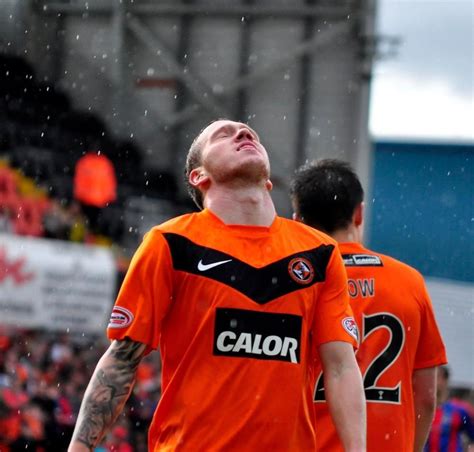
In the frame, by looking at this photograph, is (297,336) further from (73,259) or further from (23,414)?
(73,259)

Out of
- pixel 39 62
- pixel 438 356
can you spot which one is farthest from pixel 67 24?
pixel 438 356

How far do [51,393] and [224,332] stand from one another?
8.30 metres

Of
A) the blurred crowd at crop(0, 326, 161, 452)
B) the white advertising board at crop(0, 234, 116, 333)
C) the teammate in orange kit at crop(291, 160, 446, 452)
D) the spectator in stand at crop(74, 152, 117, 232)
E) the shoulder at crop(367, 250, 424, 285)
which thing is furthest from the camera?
the spectator in stand at crop(74, 152, 117, 232)

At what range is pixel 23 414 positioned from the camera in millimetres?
9953

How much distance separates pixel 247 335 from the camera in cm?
322

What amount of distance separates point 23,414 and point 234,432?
7063 mm

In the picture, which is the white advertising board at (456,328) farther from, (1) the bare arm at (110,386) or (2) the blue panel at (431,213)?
(1) the bare arm at (110,386)

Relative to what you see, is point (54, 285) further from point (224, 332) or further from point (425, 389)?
point (224, 332)

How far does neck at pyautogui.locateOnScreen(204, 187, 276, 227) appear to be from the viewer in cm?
339

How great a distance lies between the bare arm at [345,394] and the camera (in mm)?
3260

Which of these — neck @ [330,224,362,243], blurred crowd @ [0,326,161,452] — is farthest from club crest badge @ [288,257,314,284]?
blurred crowd @ [0,326,161,452]

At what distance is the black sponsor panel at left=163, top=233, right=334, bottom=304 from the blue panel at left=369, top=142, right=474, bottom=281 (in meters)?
12.3

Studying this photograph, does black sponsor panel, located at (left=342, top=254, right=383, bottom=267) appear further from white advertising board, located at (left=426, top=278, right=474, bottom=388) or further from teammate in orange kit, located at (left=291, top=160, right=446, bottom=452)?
white advertising board, located at (left=426, top=278, right=474, bottom=388)

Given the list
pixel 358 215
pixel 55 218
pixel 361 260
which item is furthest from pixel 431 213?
pixel 361 260
